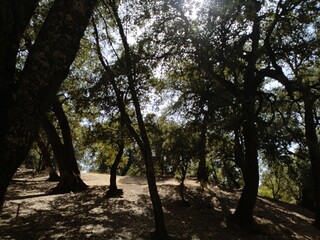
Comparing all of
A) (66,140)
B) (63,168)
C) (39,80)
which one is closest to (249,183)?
(63,168)

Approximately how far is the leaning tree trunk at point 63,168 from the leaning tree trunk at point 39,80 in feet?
52.8

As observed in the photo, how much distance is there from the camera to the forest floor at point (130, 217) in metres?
11.2

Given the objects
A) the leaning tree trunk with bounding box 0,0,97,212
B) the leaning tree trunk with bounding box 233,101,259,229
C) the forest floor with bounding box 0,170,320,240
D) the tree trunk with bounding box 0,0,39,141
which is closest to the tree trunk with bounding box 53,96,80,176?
the forest floor with bounding box 0,170,320,240

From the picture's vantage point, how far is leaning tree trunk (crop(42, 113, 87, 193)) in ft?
59.1

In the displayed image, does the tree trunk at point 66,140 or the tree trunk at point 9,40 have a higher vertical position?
the tree trunk at point 66,140

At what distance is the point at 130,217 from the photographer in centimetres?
1351

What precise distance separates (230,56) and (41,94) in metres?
9.60

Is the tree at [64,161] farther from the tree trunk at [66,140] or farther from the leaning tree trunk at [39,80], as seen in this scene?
the leaning tree trunk at [39,80]

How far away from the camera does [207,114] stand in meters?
13.8

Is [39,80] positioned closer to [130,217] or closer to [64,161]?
[130,217]

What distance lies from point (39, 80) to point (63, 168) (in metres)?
16.6

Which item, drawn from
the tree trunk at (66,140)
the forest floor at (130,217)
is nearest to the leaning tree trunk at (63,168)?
the tree trunk at (66,140)

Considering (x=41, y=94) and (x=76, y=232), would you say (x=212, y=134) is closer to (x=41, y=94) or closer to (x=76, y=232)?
(x=76, y=232)

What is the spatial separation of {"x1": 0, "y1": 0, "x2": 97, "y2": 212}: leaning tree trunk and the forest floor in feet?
29.0
